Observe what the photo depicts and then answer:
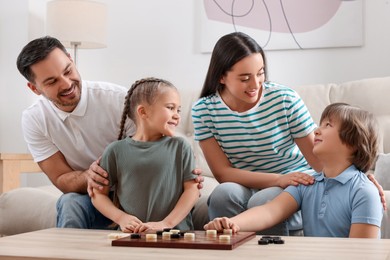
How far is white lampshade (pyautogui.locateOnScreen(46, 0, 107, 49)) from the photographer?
12.0 feet

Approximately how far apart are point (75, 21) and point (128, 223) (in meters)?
2.12

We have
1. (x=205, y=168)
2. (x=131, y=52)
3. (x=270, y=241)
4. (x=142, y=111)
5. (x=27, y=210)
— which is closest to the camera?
(x=270, y=241)

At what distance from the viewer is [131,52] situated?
4012 millimetres

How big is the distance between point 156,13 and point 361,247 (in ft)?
9.21

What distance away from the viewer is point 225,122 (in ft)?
7.24

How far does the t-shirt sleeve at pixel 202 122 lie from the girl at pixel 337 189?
401 millimetres

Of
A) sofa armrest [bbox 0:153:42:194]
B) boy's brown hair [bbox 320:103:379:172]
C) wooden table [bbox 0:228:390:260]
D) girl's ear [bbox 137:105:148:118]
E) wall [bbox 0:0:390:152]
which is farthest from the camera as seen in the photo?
wall [bbox 0:0:390:152]

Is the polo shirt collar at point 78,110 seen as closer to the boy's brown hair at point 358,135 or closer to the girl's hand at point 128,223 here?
the girl's hand at point 128,223

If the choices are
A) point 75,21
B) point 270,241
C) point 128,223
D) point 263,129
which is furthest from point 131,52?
point 270,241

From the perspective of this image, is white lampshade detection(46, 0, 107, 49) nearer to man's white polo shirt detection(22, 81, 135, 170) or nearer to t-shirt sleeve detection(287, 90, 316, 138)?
man's white polo shirt detection(22, 81, 135, 170)

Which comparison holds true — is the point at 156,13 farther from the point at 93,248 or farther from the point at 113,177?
the point at 93,248

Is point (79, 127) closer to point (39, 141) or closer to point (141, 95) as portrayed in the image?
point (39, 141)

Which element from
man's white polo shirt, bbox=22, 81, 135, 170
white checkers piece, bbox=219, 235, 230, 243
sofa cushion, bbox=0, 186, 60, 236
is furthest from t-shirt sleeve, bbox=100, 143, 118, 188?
white checkers piece, bbox=219, 235, 230, 243

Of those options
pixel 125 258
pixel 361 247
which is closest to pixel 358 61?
pixel 361 247
